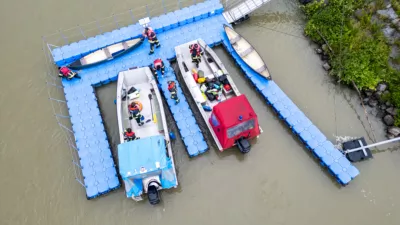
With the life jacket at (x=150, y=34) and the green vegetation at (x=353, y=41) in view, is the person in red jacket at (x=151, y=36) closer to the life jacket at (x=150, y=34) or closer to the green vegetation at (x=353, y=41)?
the life jacket at (x=150, y=34)

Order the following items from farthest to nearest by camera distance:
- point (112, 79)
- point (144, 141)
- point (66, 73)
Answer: point (112, 79) → point (66, 73) → point (144, 141)

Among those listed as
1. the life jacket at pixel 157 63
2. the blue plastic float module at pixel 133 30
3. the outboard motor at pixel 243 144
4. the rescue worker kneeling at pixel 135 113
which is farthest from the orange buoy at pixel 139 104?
the outboard motor at pixel 243 144

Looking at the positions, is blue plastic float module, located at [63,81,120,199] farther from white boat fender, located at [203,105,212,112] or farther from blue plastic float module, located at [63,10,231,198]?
white boat fender, located at [203,105,212,112]

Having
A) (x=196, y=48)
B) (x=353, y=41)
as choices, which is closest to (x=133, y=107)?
(x=196, y=48)

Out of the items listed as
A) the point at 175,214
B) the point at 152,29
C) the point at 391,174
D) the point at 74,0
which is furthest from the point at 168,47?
the point at 391,174

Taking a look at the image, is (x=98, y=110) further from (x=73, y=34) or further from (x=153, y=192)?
(x=73, y=34)

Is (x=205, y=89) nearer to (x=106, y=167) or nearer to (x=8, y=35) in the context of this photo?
(x=106, y=167)
